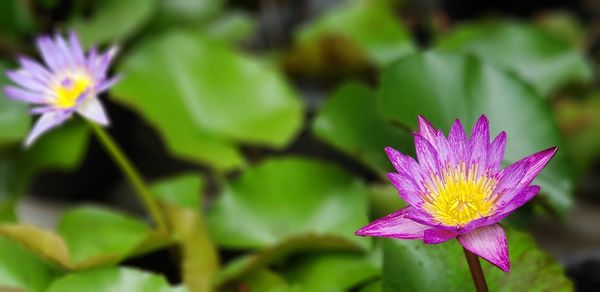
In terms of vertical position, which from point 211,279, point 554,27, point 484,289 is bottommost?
point 484,289

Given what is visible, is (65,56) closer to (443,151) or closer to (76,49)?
(76,49)

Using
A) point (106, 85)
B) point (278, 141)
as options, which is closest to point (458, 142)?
point (106, 85)

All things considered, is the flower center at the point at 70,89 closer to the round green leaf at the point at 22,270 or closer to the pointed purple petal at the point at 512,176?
the round green leaf at the point at 22,270

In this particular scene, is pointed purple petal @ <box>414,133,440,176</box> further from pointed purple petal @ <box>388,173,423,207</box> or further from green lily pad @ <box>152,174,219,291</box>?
green lily pad @ <box>152,174,219,291</box>

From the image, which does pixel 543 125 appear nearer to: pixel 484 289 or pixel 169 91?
pixel 484 289

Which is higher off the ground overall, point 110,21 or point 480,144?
point 110,21

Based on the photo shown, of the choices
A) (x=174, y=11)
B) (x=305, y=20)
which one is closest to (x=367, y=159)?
(x=174, y=11)
